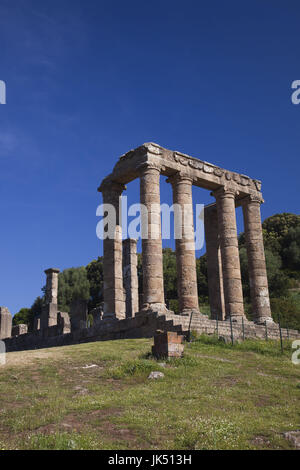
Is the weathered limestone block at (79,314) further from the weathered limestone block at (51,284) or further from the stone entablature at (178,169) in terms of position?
the stone entablature at (178,169)

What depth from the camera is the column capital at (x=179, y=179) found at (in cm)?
2736

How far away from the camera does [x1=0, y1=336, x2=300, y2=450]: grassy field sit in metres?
8.69

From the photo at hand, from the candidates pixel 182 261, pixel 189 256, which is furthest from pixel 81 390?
pixel 189 256

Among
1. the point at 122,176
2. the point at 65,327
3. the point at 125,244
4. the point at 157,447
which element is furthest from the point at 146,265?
the point at 157,447

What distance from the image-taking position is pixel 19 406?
1089cm

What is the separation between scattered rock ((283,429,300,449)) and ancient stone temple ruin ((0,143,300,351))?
11394mm

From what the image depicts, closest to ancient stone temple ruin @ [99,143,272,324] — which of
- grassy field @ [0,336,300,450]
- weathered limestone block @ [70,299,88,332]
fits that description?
weathered limestone block @ [70,299,88,332]

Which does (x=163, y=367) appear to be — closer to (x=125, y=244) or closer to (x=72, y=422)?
(x=72, y=422)

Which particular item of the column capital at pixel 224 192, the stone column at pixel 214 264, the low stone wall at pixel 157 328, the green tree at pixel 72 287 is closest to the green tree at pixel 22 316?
the green tree at pixel 72 287

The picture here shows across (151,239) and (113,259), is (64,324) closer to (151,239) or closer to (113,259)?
(113,259)

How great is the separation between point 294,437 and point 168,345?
726cm

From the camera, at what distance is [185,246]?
26.7 m
